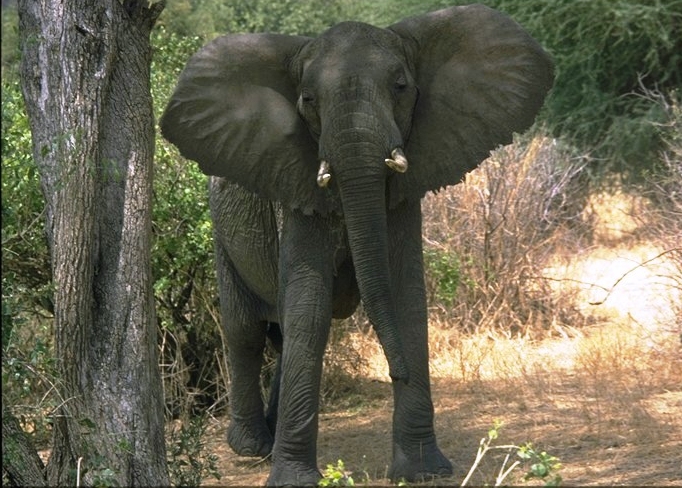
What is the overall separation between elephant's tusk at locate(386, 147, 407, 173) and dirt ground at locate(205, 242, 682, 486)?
1.37 meters

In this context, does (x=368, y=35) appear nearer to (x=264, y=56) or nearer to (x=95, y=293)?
(x=264, y=56)

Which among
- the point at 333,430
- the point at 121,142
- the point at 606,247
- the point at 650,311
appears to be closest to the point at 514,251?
the point at 650,311

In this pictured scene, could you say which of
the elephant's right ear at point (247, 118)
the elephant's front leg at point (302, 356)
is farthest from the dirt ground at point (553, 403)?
the elephant's right ear at point (247, 118)

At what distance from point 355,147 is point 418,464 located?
1.57 m

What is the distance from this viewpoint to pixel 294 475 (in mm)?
6031

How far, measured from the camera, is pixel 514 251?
977 centimetres

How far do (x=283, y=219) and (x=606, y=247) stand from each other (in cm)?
743

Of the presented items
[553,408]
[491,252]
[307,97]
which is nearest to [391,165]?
[307,97]

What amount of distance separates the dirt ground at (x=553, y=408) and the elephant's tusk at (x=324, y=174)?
1.33 m

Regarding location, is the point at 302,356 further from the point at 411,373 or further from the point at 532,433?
the point at 532,433

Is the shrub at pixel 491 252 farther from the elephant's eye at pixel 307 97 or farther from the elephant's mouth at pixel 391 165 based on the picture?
the elephant's mouth at pixel 391 165

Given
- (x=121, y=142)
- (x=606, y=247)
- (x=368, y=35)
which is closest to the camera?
(x=121, y=142)

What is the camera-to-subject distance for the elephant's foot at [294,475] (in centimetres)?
602

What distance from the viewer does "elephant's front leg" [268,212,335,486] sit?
6.05 meters
